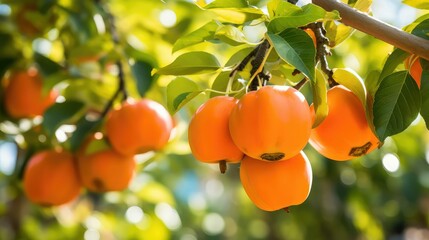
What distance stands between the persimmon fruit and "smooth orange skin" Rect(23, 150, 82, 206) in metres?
0.78

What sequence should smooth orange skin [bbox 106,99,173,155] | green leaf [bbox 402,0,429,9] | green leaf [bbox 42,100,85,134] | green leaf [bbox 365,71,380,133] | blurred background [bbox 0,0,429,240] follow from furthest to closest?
blurred background [bbox 0,0,429,240] < green leaf [bbox 42,100,85,134] < smooth orange skin [bbox 106,99,173,155] < green leaf [bbox 402,0,429,9] < green leaf [bbox 365,71,380,133]

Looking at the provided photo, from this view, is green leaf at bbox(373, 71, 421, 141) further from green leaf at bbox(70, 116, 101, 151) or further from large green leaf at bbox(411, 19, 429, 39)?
green leaf at bbox(70, 116, 101, 151)

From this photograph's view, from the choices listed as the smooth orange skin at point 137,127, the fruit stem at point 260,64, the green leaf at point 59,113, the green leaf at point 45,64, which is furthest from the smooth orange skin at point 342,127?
the green leaf at point 45,64

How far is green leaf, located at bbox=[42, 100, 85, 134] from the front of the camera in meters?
1.59

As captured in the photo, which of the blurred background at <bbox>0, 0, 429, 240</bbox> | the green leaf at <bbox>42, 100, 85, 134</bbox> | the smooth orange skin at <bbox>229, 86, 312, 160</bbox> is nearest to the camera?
the smooth orange skin at <bbox>229, 86, 312, 160</bbox>

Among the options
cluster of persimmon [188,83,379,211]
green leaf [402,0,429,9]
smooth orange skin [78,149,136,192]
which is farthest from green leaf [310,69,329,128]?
smooth orange skin [78,149,136,192]

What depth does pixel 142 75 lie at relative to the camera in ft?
A: 5.24

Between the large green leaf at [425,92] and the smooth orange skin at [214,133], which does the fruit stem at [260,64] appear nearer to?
the smooth orange skin at [214,133]

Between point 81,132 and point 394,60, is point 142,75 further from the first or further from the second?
point 394,60

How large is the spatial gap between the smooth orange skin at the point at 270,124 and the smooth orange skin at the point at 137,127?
2.09 feet

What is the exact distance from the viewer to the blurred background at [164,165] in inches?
69.1

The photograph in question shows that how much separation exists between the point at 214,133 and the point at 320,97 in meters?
0.15

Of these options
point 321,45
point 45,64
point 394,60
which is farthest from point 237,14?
point 45,64

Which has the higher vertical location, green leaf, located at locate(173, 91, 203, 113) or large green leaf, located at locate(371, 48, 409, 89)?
large green leaf, located at locate(371, 48, 409, 89)
